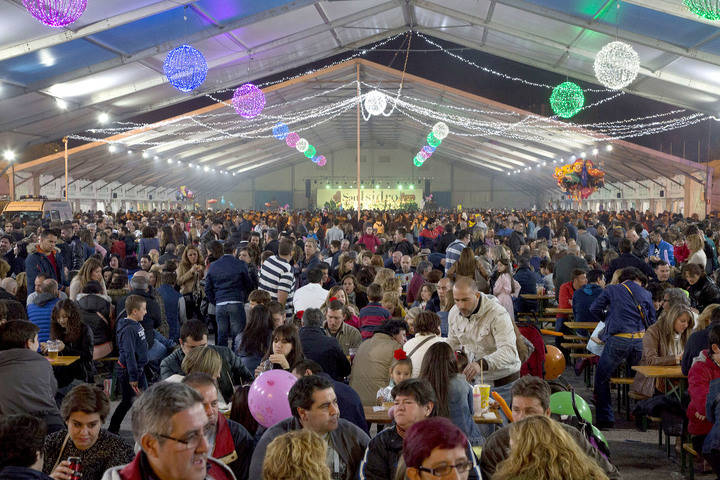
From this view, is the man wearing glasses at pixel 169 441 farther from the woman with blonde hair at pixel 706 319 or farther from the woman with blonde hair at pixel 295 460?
the woman with blonde hair at pixel 706 319

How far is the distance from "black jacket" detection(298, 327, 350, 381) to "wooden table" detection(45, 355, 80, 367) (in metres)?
2.00

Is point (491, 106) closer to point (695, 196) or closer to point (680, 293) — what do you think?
point (695, 196)

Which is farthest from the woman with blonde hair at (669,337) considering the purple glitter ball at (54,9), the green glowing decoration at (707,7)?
the purple glitter ball at (54,9)

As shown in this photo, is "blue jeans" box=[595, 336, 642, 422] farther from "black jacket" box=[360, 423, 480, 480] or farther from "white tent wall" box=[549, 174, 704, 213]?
"white tent wall" box=[549, 174, 704, 213]

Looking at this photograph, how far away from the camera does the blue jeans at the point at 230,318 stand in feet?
24.3

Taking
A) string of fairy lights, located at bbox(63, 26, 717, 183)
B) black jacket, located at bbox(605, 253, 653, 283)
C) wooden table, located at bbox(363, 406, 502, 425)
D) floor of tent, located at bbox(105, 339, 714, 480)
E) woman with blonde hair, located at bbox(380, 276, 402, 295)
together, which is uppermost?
string of fairy lights, located at bbox(63, 26, 717, 183)

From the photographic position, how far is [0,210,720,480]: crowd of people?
2.38m

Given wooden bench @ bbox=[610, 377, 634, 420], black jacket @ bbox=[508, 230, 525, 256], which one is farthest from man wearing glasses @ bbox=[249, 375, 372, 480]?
black jacket @ bbox=[508, 230, 525, 256]

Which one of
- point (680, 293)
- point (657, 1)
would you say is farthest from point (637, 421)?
point (657, 1)

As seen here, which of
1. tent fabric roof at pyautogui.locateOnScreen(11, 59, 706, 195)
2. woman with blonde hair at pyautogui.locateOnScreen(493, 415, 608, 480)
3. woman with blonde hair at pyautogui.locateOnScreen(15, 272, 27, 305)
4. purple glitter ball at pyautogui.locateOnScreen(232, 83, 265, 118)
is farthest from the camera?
tent fabric roof at pyautogui.locateOnScreen(11, 59, 706, 195)

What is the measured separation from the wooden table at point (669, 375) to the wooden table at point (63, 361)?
4.41 m

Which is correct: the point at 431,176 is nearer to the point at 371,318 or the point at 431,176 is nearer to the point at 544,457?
the point at 371,318

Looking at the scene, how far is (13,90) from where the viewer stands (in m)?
14.4

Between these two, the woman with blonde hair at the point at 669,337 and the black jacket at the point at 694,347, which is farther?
A: the woman with blonde hair at the point at 669,337
